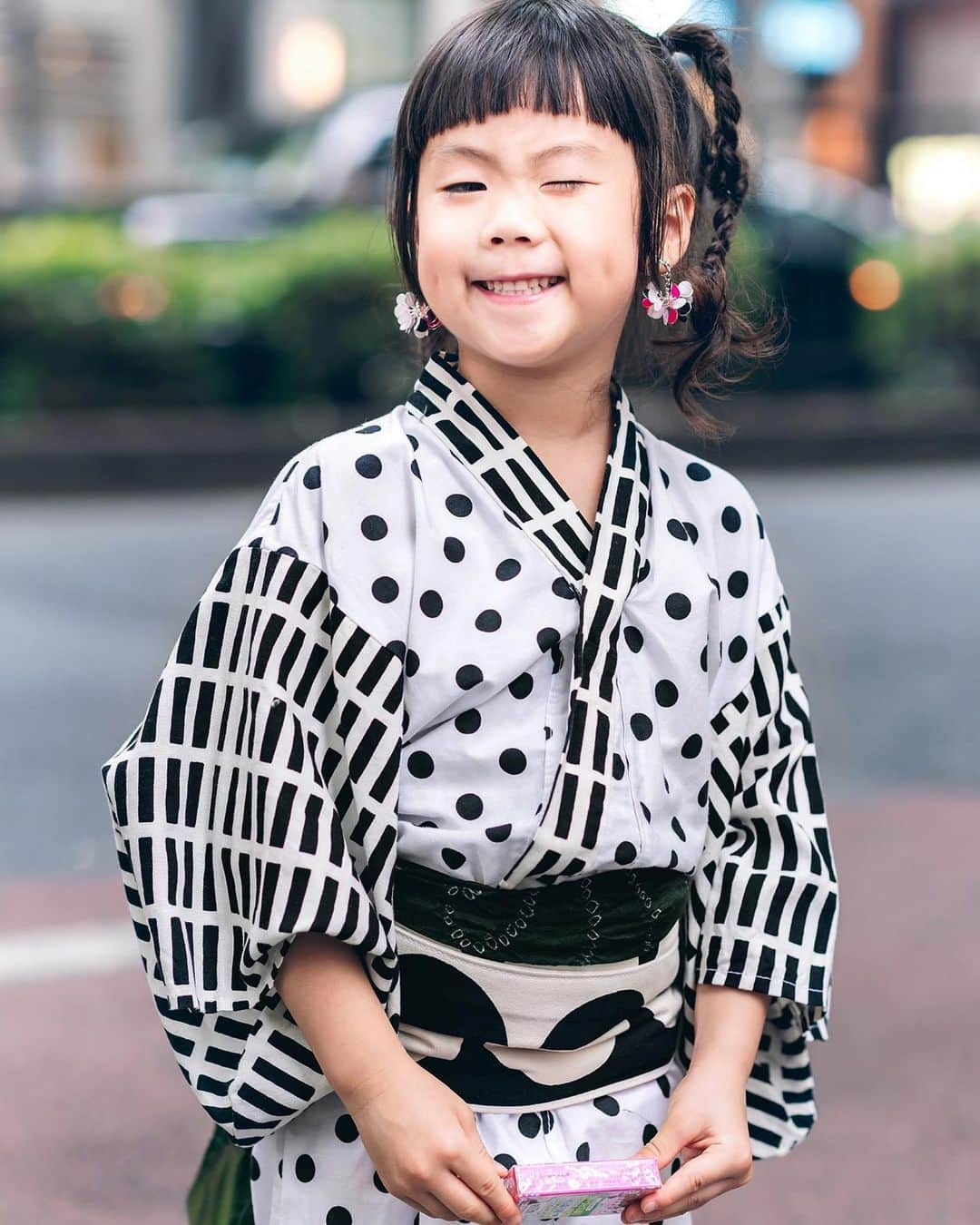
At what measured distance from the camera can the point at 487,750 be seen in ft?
4.91

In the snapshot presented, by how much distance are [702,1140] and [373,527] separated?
0.59 metres

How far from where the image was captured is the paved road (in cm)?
308

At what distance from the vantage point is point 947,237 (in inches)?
484

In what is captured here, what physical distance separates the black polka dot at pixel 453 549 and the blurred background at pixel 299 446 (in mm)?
526

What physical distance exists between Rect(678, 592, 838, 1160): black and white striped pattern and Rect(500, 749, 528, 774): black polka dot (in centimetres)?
22

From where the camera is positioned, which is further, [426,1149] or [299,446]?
[299,446]

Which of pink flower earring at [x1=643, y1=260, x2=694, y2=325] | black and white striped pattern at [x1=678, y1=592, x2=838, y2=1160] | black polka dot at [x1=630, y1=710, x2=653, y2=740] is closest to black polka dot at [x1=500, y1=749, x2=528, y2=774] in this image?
black polka dot at [x1=630, y1=710, x2=653, y2=740]

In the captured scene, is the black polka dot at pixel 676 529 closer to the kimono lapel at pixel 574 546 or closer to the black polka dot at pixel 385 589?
the kimono lapel at pixel 574 546

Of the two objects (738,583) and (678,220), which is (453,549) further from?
(678,220)

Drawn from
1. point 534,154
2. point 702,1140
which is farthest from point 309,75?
point 702,1140

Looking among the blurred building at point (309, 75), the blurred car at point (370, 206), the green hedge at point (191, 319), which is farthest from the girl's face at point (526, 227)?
the blurred building at point (309, 75)

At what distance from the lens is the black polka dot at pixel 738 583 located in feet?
5.40

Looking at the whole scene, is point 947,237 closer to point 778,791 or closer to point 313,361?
point 313,361

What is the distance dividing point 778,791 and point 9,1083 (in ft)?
7.04
